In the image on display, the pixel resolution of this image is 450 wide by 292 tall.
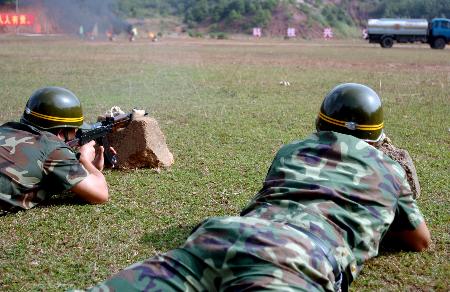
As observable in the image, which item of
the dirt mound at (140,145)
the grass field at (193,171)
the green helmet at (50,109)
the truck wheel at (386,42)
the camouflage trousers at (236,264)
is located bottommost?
the truck wheel at (386,42)

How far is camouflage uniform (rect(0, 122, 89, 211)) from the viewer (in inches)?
187

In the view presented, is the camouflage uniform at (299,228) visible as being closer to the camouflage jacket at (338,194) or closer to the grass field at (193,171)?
the camouflage jacket at (338,194)

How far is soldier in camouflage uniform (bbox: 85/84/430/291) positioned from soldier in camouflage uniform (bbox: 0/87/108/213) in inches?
82.6

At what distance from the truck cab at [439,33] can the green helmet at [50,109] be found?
39268 millimetres

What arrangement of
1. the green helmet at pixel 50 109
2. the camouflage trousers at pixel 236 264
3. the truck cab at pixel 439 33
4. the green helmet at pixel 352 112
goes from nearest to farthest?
1. the camouflage trousers at pixel 236 264
2. the green helmet at pixel 352 112
3. the green helmet at pixel 50 109
4. the truck cab at pixel 439 33

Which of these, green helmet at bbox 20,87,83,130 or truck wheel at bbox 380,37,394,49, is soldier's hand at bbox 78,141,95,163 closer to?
green helmet at bbox 20,87,83,130

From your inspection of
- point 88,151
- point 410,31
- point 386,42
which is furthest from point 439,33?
point 88,151

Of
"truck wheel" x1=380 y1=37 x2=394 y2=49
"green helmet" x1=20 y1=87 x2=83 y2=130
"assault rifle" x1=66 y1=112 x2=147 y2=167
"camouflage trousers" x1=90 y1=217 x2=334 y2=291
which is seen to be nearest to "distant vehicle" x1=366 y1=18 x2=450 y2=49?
"truck wheel" x1=380 y1=37 x2=394 y2=49

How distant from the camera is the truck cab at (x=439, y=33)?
132 feet

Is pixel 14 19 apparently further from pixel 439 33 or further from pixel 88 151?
pixel 88 151

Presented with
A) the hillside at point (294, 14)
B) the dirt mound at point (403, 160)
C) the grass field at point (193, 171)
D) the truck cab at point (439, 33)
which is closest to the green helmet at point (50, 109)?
the grass field at point (193, 171)

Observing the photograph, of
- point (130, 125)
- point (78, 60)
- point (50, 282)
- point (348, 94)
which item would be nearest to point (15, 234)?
point (50, 282)

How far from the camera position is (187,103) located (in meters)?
12.0

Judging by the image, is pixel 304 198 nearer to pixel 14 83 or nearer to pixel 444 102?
pixel 444 102
